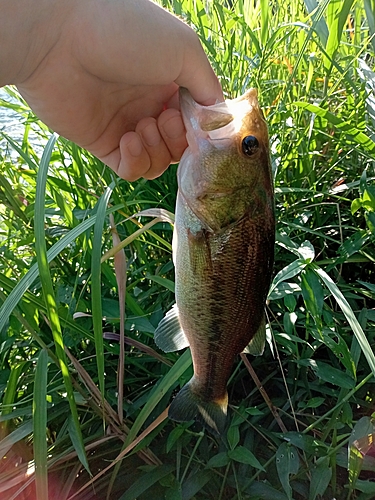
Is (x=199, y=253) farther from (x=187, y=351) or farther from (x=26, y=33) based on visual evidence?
(x=26, y=33)

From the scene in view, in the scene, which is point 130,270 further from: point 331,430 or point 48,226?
Answer: point 331,430

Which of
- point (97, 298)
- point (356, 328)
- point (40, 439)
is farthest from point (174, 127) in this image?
point (40, 439)

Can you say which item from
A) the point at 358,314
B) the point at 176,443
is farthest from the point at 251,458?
the point at 358,314

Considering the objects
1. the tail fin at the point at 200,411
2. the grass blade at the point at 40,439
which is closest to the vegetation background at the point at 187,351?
the grass blade at the point at 40,439

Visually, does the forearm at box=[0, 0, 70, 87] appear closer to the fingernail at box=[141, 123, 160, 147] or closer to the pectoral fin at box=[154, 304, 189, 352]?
the fingernail at box=[141, 123, 160, 147]

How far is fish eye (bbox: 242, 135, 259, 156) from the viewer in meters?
1.28

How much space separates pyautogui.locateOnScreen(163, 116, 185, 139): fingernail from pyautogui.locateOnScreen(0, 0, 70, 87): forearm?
1.33ft

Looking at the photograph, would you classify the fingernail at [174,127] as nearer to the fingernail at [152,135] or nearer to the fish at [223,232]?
the fingernail at [152,135]

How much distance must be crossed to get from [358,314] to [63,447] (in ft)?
3.63

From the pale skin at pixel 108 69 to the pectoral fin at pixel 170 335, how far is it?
1.67 feet

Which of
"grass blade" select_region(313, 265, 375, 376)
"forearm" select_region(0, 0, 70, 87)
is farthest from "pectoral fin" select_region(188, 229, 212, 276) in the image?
"forearm" select_region(0, 0, 70, 87)

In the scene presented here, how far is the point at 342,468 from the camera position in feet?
5.42

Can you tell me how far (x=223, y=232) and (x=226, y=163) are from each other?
0.62 ft

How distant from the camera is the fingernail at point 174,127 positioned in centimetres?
154
